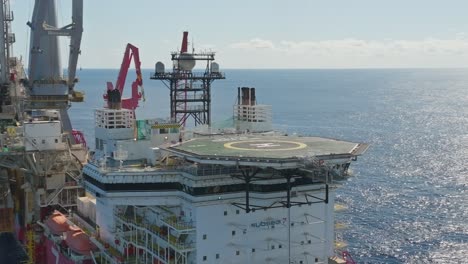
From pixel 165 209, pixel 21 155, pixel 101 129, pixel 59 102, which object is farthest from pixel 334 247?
pixel 59 102

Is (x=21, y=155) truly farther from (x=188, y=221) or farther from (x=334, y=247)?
(x=334, y=247)

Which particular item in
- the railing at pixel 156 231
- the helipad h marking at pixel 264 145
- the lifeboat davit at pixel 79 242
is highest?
the helipad h marking at pixel 264 145

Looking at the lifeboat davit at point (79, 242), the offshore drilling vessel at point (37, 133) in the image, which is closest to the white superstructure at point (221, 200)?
the lifeboat davit at point (79, 242)

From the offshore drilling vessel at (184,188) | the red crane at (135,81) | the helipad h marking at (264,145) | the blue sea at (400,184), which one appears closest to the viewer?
the offshore drilling vessel at (184,188)

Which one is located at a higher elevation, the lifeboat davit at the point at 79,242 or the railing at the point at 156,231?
the railing at the point at 156,231

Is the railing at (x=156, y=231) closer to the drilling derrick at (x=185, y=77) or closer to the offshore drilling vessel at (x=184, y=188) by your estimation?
the offshore drilling vessel at (x=184, y=188)

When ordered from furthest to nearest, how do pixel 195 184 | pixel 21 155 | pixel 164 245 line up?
pixel 21 155, pixel 164 245, pixel 195 184

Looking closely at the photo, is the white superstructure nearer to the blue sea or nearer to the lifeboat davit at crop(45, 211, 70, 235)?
the lifeboat davit at crop(45, 211, 70, 235)

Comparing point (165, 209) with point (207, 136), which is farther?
point (207, 136)
